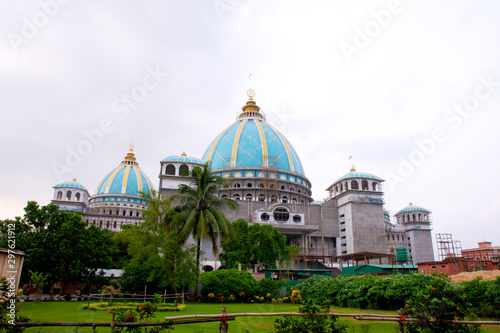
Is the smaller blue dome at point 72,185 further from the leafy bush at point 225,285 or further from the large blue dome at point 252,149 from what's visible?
the leafy bush at point 225,285

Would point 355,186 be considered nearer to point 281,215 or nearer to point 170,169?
point 281,215

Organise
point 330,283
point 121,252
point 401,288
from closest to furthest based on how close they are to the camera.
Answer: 1. point 401,288
2. point 330,283
3. point 121,252

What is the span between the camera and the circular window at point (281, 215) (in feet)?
143

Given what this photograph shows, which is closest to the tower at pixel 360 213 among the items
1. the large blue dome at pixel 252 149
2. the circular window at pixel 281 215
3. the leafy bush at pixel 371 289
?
the large blue dome at pixel 252 149

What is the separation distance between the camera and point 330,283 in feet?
65.5

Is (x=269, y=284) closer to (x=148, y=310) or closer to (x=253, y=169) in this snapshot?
(x=148, y=310)

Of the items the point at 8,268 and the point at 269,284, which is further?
the point at 269,284

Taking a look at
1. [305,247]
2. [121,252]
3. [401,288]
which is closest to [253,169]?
[305,247]

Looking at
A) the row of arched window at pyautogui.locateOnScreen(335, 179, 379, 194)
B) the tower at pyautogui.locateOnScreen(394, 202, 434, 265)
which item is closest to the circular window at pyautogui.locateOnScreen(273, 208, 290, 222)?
the row of arched window at pyautogui.locateOnScreen(335, 179, 379, 194)

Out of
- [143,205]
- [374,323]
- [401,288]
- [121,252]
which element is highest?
[143,205]

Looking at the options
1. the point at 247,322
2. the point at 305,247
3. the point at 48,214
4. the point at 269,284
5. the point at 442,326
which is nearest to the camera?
the point at 442,326

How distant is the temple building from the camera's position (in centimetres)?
4412

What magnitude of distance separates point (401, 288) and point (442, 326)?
24.5ft

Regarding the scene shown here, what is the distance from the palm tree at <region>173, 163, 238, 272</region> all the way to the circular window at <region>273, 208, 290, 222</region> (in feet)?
66.1
